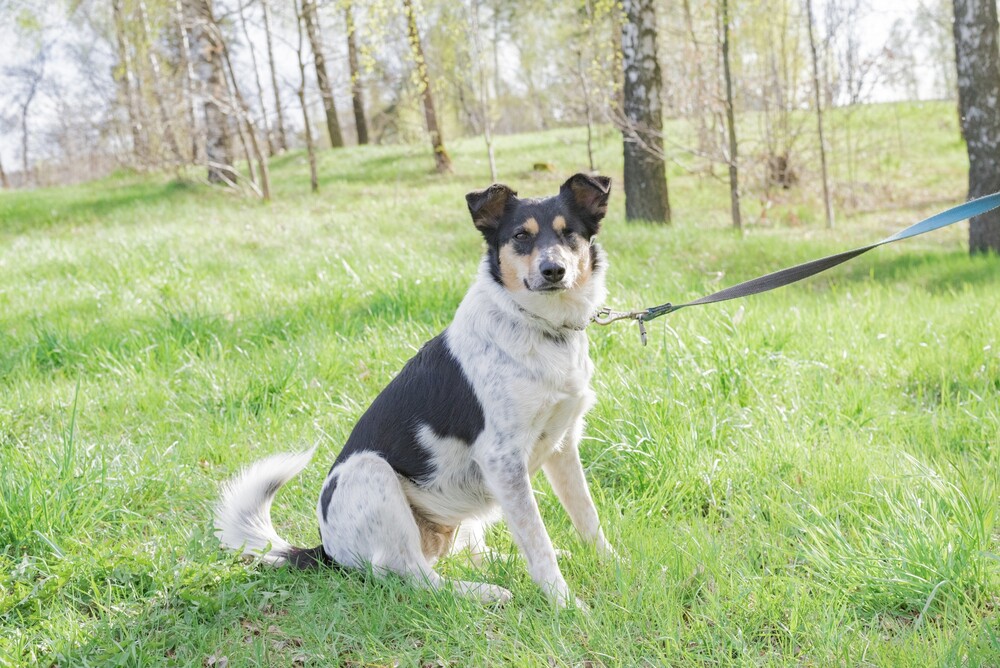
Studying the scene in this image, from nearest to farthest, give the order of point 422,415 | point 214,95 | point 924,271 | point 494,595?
1. point 494,595
2. point 422,415
3. point 924,271
4. point 214,95

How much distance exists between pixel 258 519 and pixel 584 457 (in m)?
1.57

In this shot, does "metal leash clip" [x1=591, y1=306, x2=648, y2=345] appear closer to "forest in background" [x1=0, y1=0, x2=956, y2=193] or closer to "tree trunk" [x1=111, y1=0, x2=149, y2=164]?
"forest in background" [x1=0, y1=0, x2=956, y2=193]

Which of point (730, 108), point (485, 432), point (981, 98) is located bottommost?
point (485, 432)

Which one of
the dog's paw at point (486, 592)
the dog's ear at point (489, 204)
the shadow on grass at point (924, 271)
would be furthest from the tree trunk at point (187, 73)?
the dog's paw at point (486, 592)

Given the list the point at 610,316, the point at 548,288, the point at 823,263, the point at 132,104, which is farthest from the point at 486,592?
the point at 132,104

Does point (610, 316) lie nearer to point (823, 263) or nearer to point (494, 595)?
point (823, 263)

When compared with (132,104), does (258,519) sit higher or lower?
lower

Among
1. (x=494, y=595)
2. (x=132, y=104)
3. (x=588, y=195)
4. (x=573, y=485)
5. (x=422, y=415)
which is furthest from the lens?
(x=132, y=104)

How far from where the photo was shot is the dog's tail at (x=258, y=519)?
2.91 meters

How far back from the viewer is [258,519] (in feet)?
9.76

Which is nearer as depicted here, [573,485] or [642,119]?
[573,485]

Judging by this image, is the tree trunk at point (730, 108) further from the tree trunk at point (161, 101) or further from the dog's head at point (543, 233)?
the tree trunk at point (161, 101)

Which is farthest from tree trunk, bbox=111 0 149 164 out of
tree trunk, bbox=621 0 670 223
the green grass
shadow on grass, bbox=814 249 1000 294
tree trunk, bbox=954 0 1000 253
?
tree trunk, bbox=954 0 1000 253

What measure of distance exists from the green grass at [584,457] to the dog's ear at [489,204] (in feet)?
4.02
